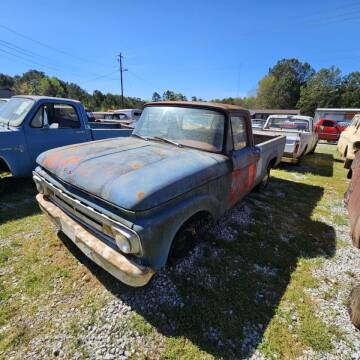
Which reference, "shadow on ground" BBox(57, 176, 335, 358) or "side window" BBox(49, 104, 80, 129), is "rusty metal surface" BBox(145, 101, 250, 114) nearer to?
"shadow on ground" BBox(57, 176, 335, 358)

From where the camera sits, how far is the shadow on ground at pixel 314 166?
27.3ft

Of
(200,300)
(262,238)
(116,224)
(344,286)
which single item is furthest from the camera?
(262,238)

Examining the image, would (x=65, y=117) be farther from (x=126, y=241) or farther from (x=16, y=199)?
(x=126, y=241)

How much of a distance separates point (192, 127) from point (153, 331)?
8.08 ft

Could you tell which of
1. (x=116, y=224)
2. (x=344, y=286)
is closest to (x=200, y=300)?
(x=116, y=224)

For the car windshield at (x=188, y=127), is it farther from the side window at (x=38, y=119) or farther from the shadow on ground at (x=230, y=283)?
the side window at (x=38, y=119)

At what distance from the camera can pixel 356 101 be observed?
49781mm

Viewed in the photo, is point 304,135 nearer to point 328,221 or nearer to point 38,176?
point 328,221

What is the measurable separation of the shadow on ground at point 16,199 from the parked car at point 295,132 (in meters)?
7.71

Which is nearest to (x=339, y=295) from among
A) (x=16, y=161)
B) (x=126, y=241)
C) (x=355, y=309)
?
(x=355, y=309)

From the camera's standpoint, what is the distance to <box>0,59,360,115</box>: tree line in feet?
175

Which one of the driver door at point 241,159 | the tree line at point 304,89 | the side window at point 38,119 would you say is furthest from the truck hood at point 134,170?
the tree line at point 304,89

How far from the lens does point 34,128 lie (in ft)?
16.4

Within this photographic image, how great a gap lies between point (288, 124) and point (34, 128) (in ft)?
31.4
